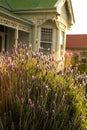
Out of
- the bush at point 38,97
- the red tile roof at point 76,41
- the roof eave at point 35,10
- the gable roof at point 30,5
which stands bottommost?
the bush at point 38,97

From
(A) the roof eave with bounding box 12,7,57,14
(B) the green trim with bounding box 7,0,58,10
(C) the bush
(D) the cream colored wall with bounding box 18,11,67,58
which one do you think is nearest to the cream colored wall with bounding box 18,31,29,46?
(D) the cream colored wall with bounding box 18,11,67,58

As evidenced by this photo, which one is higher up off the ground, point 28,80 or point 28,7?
point 28,7

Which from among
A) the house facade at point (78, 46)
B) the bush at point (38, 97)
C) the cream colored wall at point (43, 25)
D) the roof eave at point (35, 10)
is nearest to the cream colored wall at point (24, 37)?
the cream colored wall at point (43, 25)

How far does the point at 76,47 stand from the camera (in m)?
34.0

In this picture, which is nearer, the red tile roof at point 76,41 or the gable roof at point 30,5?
the gable roof at point 30,5

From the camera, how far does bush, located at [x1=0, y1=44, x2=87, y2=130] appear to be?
3404 mm

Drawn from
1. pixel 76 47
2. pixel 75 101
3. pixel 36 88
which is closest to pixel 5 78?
pixel 36 88

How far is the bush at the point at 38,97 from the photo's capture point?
3404 mm

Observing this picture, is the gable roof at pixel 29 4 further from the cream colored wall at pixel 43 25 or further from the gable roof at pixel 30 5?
the cream colored wall at pixel 43 25

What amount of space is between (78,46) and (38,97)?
101 ft

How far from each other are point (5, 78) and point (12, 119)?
0.66 meters

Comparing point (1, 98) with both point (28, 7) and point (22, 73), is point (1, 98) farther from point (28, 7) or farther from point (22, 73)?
point (28, 7)

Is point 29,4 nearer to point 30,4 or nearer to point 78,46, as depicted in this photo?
point 30,4

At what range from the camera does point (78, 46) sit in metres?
34.0
